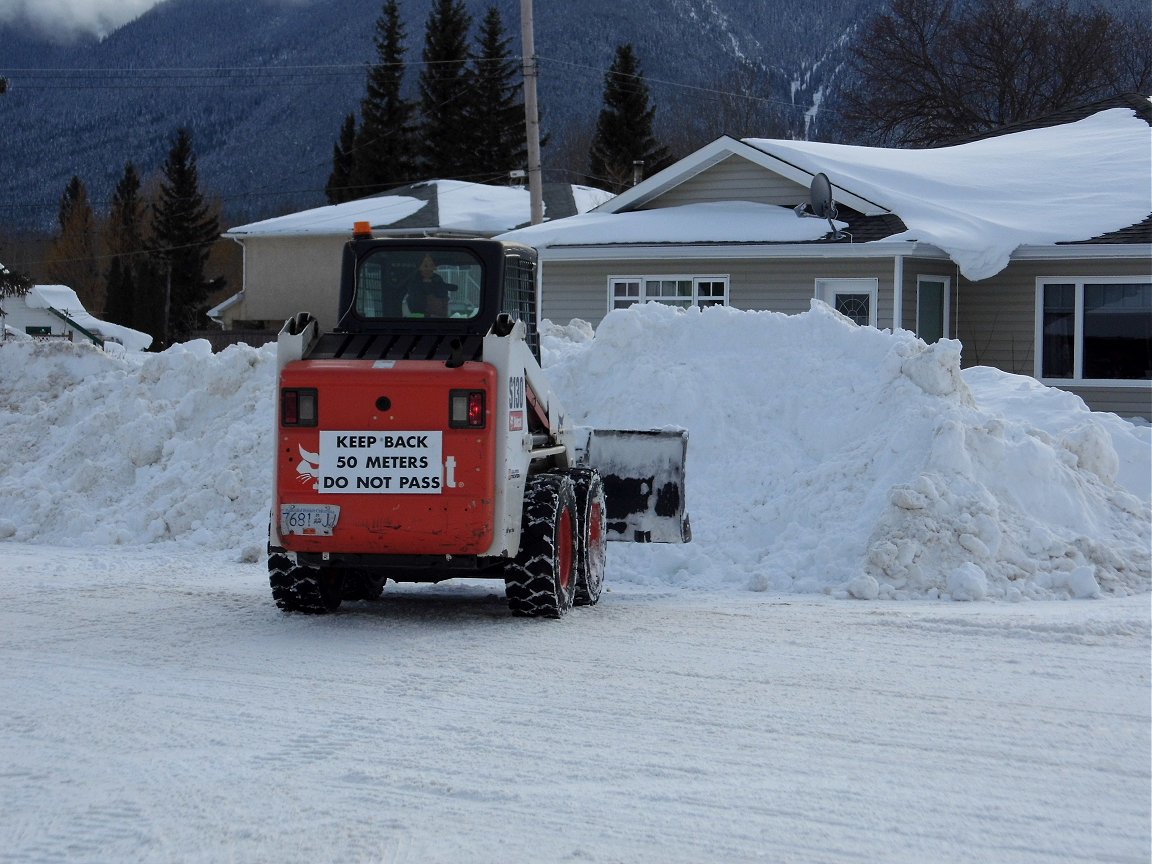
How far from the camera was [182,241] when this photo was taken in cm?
8362

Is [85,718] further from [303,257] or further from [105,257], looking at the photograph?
[105,257]

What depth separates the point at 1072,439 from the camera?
15000 mm

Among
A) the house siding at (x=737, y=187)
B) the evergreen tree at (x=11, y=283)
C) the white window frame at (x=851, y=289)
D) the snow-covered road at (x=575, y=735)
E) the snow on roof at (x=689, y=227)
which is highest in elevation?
the house siding at (x=737, y=187)

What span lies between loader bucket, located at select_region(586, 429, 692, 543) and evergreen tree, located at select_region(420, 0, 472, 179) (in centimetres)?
6106

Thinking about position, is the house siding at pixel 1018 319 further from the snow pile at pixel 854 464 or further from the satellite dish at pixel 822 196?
the snow pile at pixel 854 464

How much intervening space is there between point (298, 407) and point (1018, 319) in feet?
55.7

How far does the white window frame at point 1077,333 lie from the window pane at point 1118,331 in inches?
2.9

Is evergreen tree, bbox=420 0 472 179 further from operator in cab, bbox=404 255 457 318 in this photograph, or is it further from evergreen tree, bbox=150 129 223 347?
operator in cab, bbox=404 255 457 318

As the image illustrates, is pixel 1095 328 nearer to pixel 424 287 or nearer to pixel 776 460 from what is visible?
pixel 776 460

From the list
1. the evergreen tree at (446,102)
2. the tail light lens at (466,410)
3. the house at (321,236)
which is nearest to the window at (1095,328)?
the tail light lens at (466,410)

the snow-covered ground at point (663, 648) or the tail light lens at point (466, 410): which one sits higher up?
the tail light lens at point (466, 410)

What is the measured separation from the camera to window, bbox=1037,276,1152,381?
23703 millimetres

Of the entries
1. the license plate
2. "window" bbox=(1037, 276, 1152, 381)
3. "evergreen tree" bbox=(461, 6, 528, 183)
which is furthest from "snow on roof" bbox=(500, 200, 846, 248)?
"evergreen tree" bbox=(461, 6, 528, 183)

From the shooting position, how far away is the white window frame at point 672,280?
26.2m
